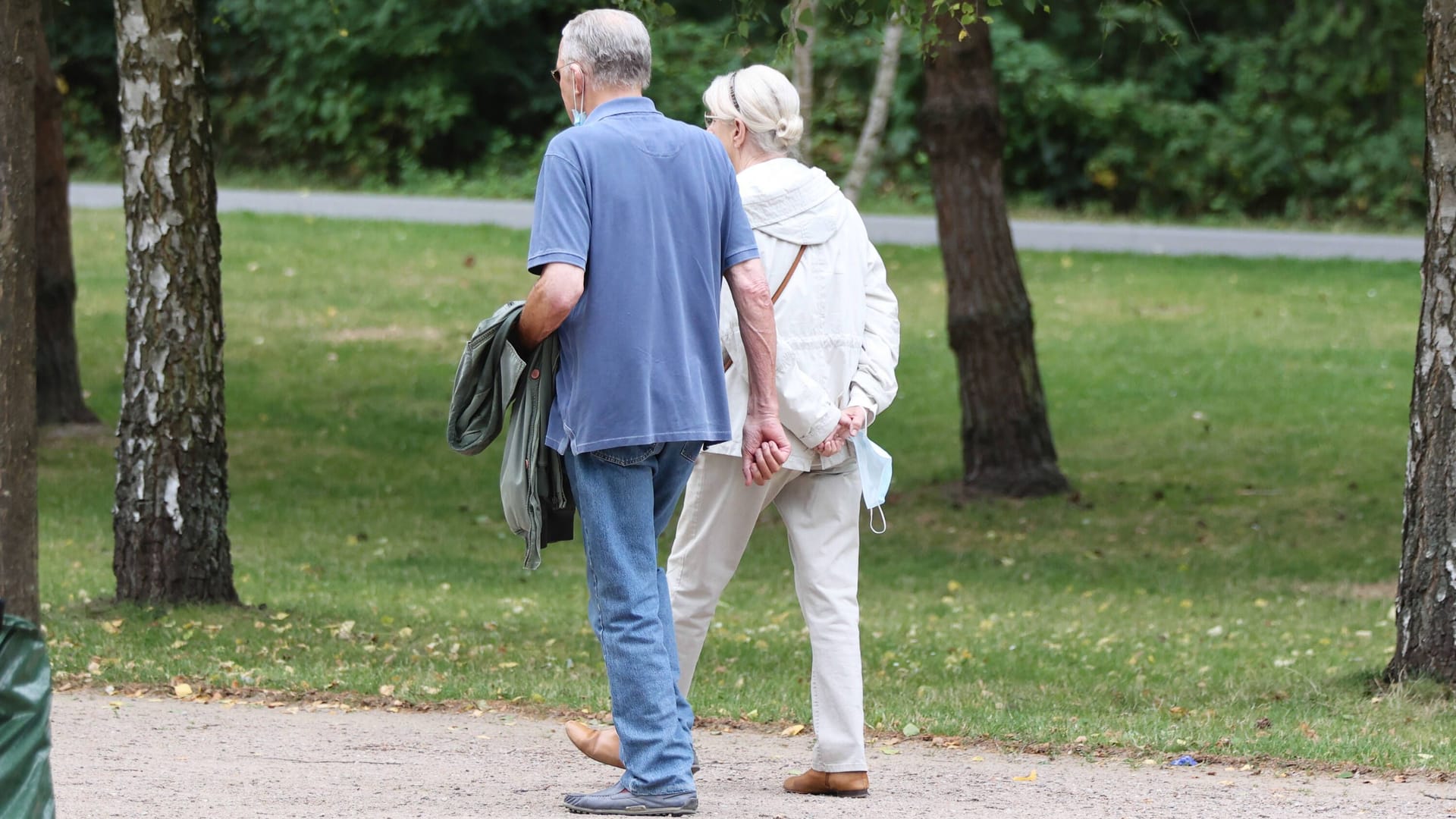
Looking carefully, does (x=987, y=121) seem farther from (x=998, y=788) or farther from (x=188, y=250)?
(x=998, y=788)

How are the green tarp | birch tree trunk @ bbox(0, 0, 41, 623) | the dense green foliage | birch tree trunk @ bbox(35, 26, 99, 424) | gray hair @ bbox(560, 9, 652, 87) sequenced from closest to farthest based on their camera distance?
1. the green tarp
2. gray hair @ bbox(560, 9, 652, 87)
3. birch tree trunk @ bbox(0, 0, 41, 623)
4. birch tree trunk @ bbox(35, 26, 99, 424)
5. the dense green foliage

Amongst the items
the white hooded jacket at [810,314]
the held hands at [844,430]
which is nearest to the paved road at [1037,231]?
the white hooded jacket at [810,314]

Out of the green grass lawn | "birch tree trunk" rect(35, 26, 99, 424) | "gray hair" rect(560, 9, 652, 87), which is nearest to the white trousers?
"gray hair" rect(560, 9, 652, 87)

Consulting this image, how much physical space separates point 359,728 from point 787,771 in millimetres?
1473

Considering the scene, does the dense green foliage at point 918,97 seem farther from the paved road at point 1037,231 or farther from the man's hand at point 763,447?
the man's hand at point 763,447

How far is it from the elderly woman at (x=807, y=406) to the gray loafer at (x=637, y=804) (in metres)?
0.32

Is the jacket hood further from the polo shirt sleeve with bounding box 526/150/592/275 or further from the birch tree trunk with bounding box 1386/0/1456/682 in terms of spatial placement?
the birch tree trunk with bounding box 1386/0/1456/682

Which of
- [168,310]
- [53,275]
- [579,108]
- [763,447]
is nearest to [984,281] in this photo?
[168,310]

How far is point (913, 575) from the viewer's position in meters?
10.4

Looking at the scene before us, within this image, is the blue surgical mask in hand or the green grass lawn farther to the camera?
the green grass lawn

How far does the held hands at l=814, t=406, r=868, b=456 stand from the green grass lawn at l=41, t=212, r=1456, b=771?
157 cm

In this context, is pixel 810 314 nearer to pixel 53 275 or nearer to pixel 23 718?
pixel 23 718

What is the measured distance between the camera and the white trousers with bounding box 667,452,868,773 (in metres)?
4.62

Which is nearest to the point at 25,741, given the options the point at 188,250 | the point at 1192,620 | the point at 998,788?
the point at 998,788
